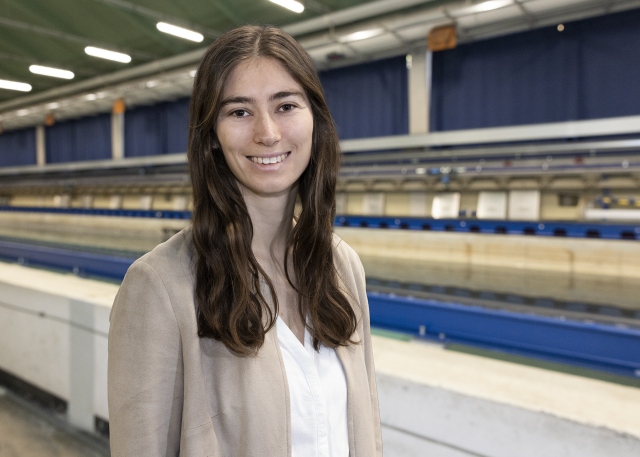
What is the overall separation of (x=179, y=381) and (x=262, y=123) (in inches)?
17.9

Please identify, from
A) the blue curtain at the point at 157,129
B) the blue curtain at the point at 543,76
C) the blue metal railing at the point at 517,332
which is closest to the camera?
the blue metal railing at the point at 517,332

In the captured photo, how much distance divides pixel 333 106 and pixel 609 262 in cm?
416

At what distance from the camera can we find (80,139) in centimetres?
1075

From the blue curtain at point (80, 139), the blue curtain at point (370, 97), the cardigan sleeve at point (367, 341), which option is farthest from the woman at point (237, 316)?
the blue curtain at point (80, 139)

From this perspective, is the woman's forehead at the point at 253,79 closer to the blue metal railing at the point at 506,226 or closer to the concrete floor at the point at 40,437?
the concrete floor at the point at 40,437

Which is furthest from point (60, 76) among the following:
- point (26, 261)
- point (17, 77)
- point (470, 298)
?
point (470, 298)

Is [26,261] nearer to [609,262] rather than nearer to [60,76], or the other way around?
[60,76]

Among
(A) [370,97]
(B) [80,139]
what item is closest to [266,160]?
(A) [370,97]

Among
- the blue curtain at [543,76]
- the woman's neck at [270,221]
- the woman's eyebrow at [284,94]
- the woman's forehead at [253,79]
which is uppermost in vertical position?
the blue curtain at [543,76]

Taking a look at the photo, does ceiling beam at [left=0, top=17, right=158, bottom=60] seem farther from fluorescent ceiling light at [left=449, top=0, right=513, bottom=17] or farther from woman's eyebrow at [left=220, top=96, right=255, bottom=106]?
woman's eyebrow at [left=220, top=96, right=255, bottom=106]

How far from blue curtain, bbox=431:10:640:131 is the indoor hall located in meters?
0.02

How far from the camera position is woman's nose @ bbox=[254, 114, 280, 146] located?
76cm

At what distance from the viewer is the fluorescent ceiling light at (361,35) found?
206 inches

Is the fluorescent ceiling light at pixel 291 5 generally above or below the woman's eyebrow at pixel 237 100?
above
